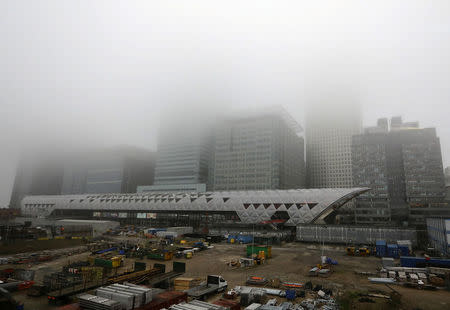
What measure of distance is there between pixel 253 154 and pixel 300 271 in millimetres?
136655

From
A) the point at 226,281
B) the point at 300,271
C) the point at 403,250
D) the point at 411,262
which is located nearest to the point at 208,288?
the point at 226,281

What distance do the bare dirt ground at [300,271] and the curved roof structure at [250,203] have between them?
76.6 ft

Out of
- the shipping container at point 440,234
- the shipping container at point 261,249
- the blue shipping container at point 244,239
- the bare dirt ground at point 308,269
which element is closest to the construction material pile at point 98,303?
the bare dirt ground at point 308,269

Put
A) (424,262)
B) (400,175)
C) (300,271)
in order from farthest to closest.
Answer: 1. (400,175)
2. (424,262)
3. (300,271)

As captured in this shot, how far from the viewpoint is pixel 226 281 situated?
3453cm

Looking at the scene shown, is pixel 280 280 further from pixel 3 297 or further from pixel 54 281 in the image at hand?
pixel 3 297

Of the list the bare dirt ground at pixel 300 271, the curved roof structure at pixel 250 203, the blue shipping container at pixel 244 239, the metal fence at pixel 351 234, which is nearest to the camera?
the bare dirt ground at pixel 300 271

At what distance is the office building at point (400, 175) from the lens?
15051cm

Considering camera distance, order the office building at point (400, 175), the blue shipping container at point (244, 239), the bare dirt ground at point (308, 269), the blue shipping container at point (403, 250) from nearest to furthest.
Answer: the bare dirt ground at point (308, 269)
the blue shipping container at point (403, 250)
the blue shipping container at point (244, 239)
the office building at point (400, 175)

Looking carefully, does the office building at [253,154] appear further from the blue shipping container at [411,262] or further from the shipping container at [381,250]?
the blue shipping container at [411,262]

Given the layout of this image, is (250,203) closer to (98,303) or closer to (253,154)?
(98,303)

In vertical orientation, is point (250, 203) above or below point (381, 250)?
above

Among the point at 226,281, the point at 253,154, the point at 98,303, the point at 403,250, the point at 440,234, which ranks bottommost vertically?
the point at 226,281

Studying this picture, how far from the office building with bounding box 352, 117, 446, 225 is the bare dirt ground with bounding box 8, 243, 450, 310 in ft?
338
